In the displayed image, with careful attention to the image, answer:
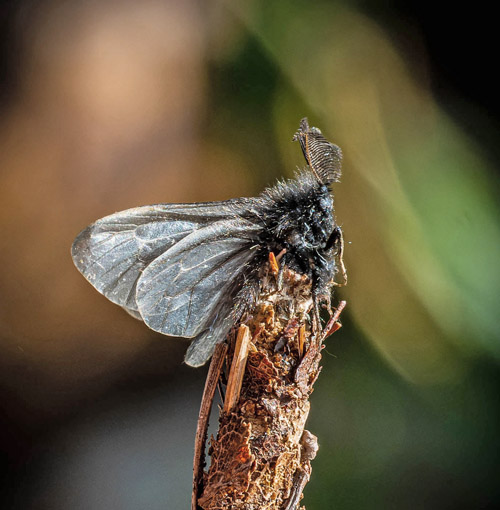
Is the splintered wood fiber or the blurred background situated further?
the blurred background

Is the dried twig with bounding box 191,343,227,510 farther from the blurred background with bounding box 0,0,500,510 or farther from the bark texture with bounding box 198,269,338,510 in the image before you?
the blurred background with bounding box 0,0,500,510

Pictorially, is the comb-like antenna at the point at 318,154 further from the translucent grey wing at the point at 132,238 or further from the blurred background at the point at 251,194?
the blurred background at the point at 251,194

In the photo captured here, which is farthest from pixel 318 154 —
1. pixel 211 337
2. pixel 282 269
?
pixel 211 337

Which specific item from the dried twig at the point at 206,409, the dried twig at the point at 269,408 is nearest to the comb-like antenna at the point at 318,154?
the dried twig at the point at 269,408

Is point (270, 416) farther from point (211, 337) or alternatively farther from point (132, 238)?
point (132, 238)

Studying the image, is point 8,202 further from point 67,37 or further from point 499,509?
point 499,509

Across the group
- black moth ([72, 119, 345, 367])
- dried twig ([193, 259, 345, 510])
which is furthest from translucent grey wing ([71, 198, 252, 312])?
dried twig ([193, 259, 345, 510])
